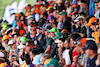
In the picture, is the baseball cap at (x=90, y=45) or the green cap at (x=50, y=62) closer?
the baseball cap at (x=90, y=45)

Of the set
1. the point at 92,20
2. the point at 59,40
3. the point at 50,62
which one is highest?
the point at 92,20

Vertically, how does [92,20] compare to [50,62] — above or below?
above

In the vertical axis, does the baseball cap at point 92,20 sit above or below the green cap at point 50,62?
above

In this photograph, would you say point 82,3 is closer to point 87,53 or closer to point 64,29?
point 64,29

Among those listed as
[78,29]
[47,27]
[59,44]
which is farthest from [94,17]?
[47,27]

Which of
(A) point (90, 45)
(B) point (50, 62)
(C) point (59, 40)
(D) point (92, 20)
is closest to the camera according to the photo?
(A) point (90, 45)

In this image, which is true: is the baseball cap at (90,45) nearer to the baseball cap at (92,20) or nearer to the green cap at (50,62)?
the green cap at (50,62)

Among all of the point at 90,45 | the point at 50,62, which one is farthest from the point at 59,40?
the point at 90,45

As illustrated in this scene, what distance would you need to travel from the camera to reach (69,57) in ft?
8.42

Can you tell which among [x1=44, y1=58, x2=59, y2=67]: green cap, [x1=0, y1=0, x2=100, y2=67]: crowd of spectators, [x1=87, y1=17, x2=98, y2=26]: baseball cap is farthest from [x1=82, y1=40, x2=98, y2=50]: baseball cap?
[x1=87, y1=17, x2=98, y2=26]: baseball cap

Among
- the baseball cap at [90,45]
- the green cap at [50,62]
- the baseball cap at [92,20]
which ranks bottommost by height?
the green cap at [50,62]

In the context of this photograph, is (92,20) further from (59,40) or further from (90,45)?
(90,45)

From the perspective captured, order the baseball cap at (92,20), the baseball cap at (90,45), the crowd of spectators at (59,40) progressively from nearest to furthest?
the baseball cap at (90,45) → the crowd of spectators at (59,40) → the baseball cap at (92,20)

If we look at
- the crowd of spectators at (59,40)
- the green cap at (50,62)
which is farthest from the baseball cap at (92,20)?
the green cap at (50,62)
